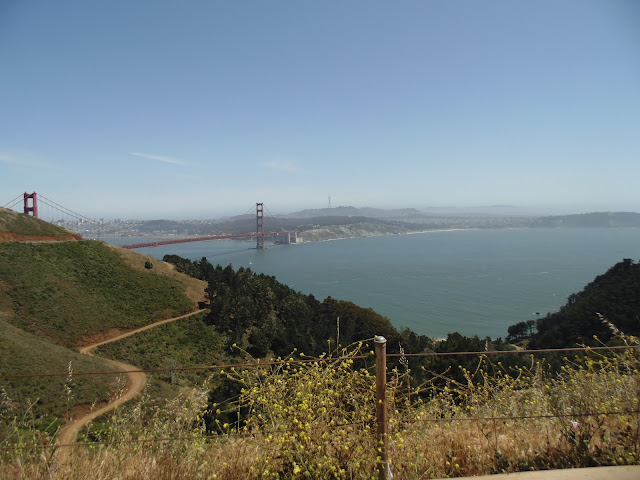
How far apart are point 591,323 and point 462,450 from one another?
17.4 meters

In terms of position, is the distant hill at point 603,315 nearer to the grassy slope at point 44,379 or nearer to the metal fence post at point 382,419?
the metal fence post at point 382,419

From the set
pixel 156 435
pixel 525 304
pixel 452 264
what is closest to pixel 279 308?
pixel 156 435

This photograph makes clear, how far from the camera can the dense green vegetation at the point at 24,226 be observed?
1962 centimetres

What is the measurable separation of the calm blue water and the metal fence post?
2497 cm

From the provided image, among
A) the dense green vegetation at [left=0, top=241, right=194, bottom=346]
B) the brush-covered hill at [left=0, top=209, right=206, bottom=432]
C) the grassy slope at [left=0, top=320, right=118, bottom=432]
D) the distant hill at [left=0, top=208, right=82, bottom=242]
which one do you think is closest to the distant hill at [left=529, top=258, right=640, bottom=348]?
the grassy slope at [left=0, top=320, right=118, bottom=432]

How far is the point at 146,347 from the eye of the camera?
13.7 metres

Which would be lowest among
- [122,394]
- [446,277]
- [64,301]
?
[446,277]

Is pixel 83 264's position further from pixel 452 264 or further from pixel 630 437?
pixel 452 264

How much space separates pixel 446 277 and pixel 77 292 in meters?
38.1

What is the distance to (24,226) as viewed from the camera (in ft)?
67.1

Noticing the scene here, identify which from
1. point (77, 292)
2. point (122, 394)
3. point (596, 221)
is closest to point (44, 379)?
point (122, 394)

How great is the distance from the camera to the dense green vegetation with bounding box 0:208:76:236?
19625 mm

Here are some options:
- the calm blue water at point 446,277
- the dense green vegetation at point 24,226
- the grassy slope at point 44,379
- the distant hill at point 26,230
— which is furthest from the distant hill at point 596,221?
the grassy slope at point 44,379

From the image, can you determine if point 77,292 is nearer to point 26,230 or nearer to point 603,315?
point 26,230
